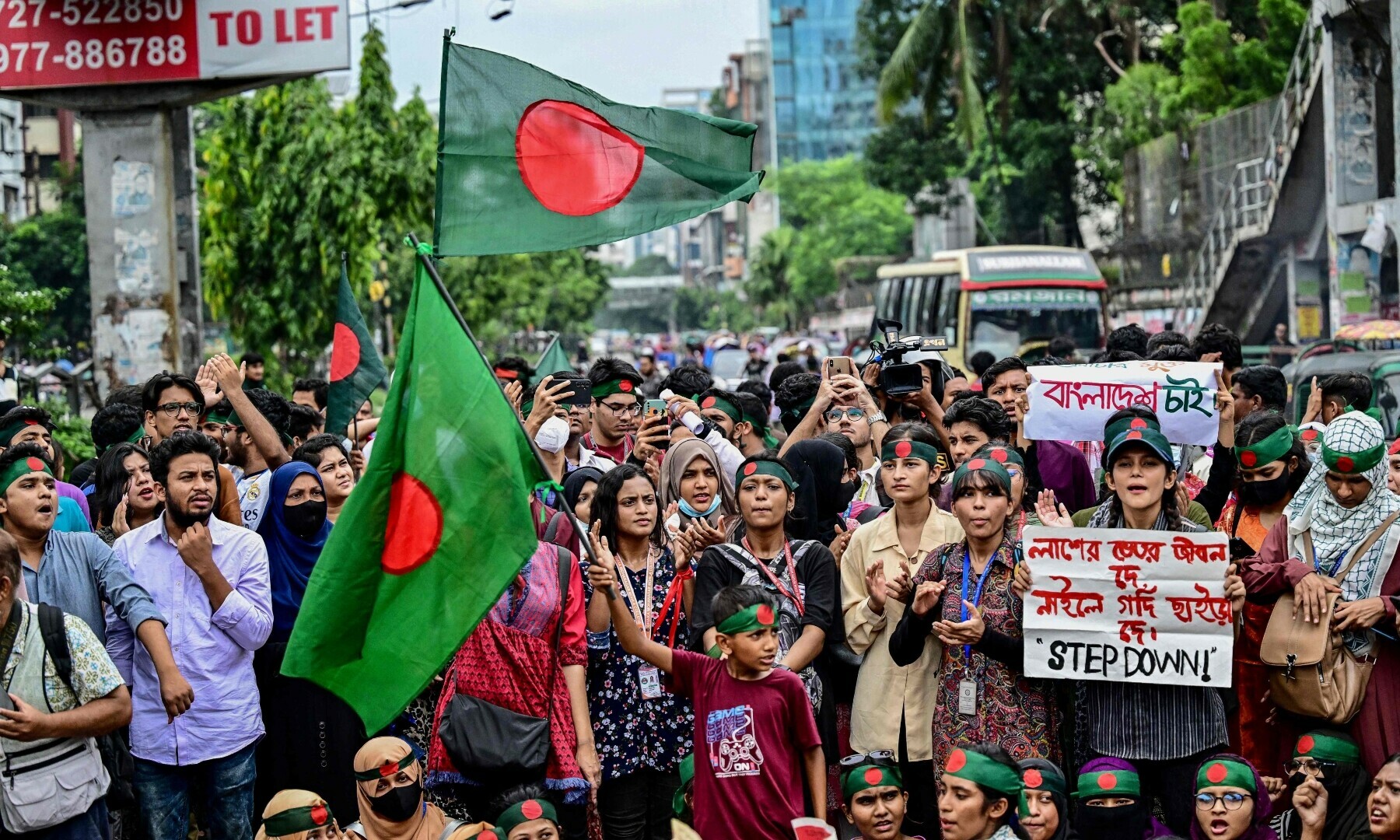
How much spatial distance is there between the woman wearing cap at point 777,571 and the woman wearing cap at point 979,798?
0.68 meters

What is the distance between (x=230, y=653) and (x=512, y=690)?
1187mm

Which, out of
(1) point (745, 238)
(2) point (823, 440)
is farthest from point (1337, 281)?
(1) point (745, 238)

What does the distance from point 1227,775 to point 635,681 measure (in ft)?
6.76

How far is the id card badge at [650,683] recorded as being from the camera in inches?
227

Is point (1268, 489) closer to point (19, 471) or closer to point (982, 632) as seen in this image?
point (982, 632)

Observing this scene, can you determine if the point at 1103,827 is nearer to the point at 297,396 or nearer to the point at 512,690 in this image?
the point at 512,690

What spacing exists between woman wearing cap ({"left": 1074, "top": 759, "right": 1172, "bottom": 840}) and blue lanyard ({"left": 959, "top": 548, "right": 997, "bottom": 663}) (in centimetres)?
56

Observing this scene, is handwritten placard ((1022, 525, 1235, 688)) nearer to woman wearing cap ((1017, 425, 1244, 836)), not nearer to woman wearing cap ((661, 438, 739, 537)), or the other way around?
woman wearing cap ((1017, 425, 1244, 836))

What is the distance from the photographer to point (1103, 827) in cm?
515

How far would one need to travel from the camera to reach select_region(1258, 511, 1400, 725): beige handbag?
522 cm

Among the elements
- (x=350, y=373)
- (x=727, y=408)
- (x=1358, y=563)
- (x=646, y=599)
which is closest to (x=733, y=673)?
(x=646, y=599)

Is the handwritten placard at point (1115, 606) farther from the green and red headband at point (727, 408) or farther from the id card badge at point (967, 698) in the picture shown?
the green and red headband at point (727, 408)

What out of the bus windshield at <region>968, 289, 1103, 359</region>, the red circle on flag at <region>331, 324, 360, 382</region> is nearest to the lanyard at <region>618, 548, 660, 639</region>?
the red circle on flag at <region>331, 324, 360, 382</region>

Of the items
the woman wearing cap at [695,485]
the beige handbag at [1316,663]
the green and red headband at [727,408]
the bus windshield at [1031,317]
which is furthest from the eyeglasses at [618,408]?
the bus windshield at [1031,317]
